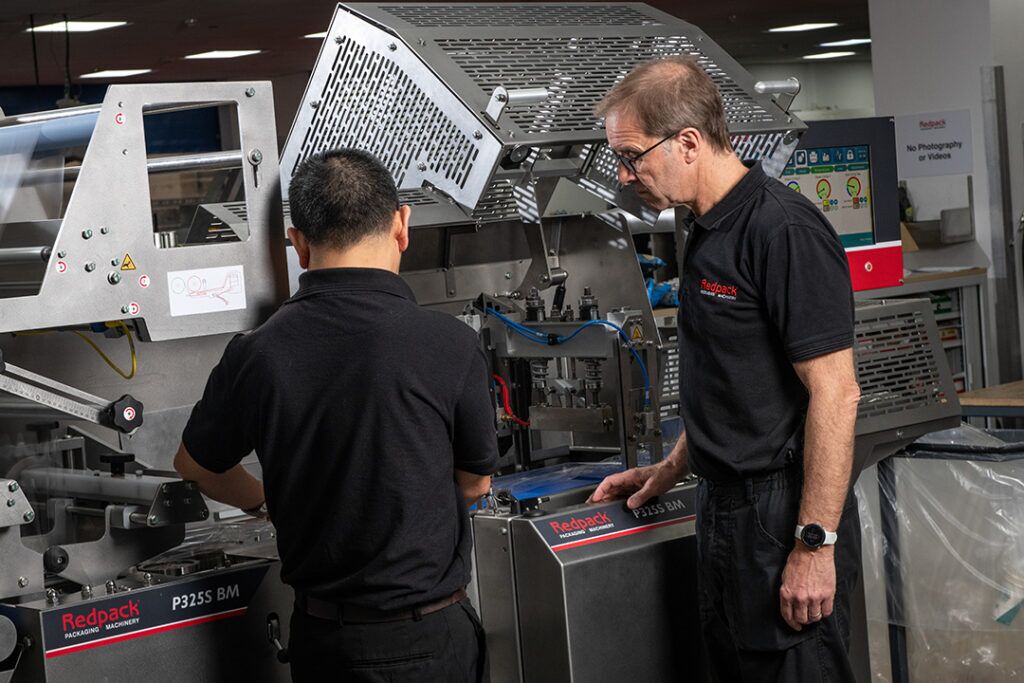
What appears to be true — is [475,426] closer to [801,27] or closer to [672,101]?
[672,101]

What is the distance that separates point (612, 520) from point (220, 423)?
2.76 feet

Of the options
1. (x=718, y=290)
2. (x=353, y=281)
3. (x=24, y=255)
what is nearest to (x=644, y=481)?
(x=718, y=290)

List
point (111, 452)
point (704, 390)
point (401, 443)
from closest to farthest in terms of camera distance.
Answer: point (401, 443)
point (704, 390)
point (111, 452)

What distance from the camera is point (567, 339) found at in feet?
8.25

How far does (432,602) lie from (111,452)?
2.71 feet

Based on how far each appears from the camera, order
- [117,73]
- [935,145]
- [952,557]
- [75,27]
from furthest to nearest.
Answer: [117,73] < [75,27] < [935,145] < [952,557]

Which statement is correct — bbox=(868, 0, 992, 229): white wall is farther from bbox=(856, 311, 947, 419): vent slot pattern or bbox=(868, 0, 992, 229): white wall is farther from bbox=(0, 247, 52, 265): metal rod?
bbox=(0, 247, 52, 265): metal rod

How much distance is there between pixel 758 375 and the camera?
6.60ft

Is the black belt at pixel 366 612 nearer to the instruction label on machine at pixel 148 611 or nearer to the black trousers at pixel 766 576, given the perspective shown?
the instruction label on machine at pixel 148 611

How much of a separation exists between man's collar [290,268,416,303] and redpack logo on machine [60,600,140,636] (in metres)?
0.58

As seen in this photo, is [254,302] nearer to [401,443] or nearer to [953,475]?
[401,443]

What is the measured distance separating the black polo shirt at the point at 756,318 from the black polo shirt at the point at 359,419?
44 centimetres

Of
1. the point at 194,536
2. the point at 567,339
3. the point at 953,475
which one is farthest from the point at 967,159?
the point at 194,536

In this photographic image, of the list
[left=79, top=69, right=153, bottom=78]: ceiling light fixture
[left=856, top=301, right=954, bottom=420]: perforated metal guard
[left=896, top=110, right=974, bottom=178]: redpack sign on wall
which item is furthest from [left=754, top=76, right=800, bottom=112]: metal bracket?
[left=79, top=69, right=153, bottom=78]: ceiling light fixture
